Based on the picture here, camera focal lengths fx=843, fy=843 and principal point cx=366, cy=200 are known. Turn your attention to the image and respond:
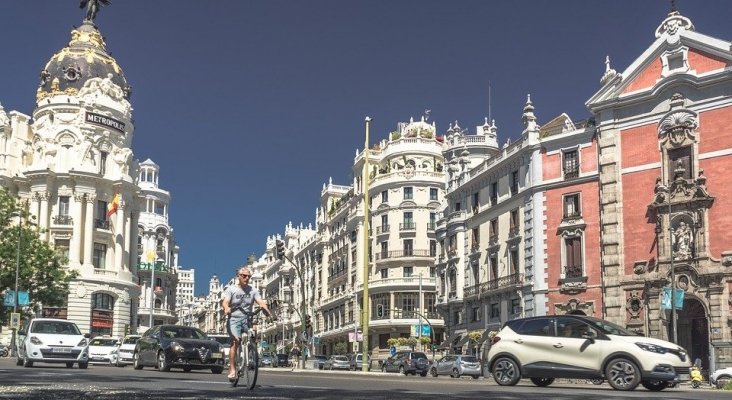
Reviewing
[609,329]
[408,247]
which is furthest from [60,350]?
[408,247]

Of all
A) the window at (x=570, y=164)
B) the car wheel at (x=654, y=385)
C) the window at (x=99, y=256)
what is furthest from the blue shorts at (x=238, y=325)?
the window at (x=99, y=256)

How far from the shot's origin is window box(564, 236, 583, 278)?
45938mm

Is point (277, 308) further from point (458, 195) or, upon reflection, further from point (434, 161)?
point (458, 195)

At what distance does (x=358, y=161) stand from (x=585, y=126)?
141ft

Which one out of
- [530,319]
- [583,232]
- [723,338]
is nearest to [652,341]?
[530,319]

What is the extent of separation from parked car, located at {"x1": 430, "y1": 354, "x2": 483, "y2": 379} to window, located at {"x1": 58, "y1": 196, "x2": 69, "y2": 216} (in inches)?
1608

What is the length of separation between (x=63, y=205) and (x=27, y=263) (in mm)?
20534

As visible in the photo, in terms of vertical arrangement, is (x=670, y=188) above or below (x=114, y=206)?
below

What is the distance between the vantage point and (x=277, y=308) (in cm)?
11294

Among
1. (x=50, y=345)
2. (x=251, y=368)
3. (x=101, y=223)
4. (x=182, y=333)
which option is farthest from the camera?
(x=101, y=223)

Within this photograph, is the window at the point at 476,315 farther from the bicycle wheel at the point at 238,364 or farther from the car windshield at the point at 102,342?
the bicycle wheel at the point at 238,364

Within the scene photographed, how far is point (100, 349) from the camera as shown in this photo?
3722cm

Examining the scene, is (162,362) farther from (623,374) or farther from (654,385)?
(654,385)

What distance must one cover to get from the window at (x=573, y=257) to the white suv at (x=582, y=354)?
28789 millimetres
